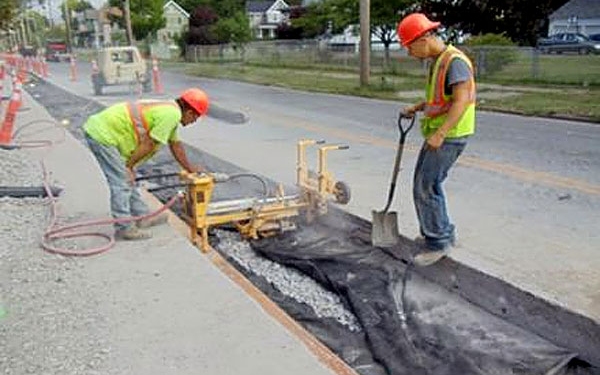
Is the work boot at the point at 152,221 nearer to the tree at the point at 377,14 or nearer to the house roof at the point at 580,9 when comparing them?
the tree at the point at 377,14

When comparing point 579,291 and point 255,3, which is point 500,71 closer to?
point 579,291

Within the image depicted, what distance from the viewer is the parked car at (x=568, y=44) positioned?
41.6 m

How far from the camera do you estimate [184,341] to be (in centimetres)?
391

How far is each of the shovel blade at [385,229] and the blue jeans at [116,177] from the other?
7.19ft

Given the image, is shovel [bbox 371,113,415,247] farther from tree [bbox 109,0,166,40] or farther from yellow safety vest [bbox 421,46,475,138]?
tree [bbox 109,0,166,40]

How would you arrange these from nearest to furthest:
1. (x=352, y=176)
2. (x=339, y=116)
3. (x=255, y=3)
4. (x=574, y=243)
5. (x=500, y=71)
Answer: (x=574, y=243), (x=352, y=176), (x=339, y=116), (x=500, y=71), (x=255, y=3)

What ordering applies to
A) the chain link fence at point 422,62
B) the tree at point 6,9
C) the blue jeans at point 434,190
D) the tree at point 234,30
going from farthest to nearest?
the tree at point 234,30
the chain link fence at point 422,62
the tree at point 6,9
the blue jeans at point 434,190

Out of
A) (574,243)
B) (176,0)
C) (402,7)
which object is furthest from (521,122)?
(176,0)

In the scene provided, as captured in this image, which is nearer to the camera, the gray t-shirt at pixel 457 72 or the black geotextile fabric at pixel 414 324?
the black geotextile fabric at pixel 414 324

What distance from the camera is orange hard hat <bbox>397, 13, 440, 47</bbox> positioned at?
4.75 metres

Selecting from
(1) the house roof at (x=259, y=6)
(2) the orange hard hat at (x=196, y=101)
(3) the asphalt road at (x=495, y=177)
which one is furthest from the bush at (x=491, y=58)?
(1) the house roof at (x=259, y=6)

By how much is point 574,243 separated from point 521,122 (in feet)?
27.5

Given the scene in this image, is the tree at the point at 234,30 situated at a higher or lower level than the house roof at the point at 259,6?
lower

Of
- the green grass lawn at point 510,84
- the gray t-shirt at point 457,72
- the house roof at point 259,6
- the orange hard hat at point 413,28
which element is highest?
the house roof at point 259,6
